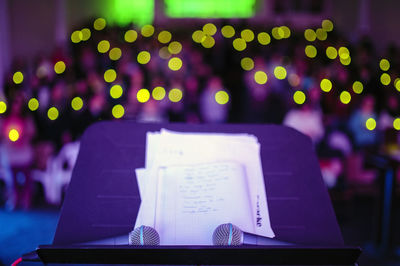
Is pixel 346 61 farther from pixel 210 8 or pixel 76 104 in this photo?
pixel 76 104

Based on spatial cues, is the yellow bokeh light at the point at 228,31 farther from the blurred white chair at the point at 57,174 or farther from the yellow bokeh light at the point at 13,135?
the yellow bokeh light at the point at 13,135

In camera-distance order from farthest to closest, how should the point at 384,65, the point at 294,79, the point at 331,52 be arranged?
1. the point at 331,52
2. the point at 384,65
3. the point at 294,79

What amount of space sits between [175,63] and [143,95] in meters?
1.38

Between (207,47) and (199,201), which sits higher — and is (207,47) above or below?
above

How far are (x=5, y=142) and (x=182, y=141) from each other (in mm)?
3877

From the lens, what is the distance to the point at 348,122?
16.5 feet

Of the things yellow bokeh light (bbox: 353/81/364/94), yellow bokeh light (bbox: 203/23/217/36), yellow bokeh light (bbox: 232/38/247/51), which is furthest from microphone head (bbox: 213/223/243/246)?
yellow bokeh light (bbox: 203/23/217/36)

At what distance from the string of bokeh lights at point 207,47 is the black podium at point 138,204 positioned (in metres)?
3.76

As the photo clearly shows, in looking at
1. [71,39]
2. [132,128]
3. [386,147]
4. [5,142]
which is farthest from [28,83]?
[132,128]

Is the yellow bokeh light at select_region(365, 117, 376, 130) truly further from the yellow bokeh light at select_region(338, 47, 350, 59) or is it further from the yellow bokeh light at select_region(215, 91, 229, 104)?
A: the yellow bokeh light at select_region(338, 47, 350, 59)

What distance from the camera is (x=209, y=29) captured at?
8578 millimetres

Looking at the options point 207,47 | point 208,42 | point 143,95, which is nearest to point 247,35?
point 208,42

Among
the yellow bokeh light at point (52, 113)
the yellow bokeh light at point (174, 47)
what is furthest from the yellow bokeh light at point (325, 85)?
the yellow bokeh light at point (52, 113)

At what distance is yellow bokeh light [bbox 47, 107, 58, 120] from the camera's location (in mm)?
4730
